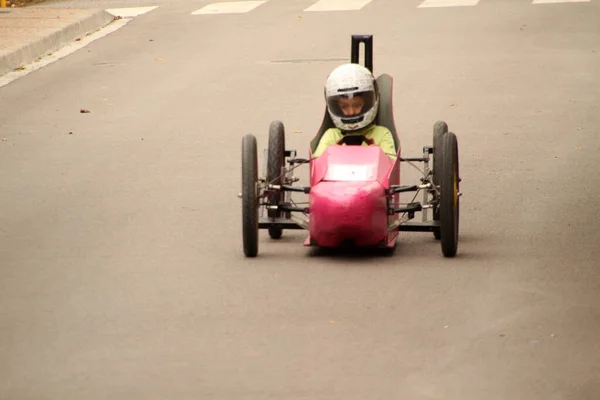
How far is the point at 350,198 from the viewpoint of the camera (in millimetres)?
7703

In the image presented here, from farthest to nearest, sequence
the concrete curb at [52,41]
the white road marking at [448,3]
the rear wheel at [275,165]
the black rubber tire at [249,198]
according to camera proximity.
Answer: the white road marking at [448,3] → the concrete curb at [52,41] → the rear wheel at [275,165] → the black rubber tire at [249,198]

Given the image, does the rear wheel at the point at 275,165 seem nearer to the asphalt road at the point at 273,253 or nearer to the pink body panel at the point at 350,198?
the asphalt road at the point at 273,253

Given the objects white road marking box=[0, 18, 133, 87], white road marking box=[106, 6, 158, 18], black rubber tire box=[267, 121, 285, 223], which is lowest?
white road marking box=[0, 18, 133, 87]

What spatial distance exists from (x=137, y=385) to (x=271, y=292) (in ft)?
5.29

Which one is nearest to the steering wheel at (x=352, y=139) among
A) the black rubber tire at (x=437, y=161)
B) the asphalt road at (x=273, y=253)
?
the black rubber tire at (x=437, y=161)

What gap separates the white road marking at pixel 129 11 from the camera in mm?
22453

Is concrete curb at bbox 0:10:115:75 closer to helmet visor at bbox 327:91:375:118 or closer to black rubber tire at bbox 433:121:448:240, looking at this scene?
helmet visor at bbox 327:91:375:118

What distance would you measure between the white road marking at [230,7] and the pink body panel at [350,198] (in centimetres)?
1444

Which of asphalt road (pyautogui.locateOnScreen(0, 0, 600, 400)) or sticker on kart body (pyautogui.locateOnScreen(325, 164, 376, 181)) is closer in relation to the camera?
asphalt road (pyautogui.locateOnScreen(0, 0, 600, 400))

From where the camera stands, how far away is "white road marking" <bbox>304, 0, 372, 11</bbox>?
Result: 2183 cm

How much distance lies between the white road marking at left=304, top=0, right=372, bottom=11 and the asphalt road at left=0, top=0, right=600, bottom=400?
5154 mm

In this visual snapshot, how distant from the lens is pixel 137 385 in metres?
5.80

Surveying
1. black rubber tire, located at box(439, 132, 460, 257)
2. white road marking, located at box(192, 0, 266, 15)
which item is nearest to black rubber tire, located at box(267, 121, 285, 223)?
black rubber tire, located at box(439, 132, 460, 257)

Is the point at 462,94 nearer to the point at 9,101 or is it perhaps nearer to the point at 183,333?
the point at 9,101
